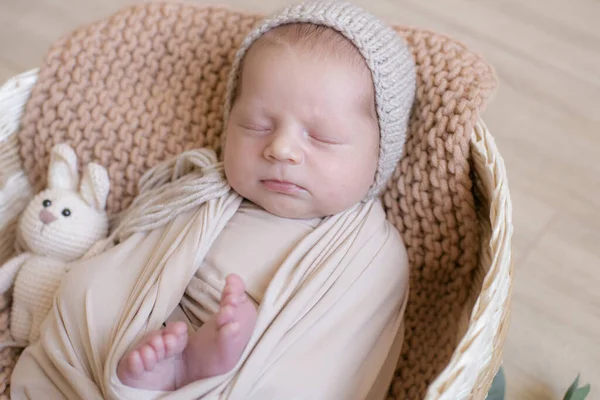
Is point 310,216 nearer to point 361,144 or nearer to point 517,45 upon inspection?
point 361,144

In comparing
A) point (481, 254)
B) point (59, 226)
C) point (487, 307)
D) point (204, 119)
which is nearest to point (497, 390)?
Result: point (481, 254)

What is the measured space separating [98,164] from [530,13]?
1.25 m

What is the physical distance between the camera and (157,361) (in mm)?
867

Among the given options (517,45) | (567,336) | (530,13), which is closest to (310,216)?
(567,336)

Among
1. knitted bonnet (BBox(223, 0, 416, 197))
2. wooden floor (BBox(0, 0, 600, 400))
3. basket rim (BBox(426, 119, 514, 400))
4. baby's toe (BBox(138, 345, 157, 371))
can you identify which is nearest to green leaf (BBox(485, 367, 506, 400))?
wooden floor (BBox(0, 0, 600, 400))

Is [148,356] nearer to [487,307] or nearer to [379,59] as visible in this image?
[487,307]

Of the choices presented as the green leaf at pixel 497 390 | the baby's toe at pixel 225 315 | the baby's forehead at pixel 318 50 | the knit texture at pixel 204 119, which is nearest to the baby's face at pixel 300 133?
the baby's forehead at pixel 318 50

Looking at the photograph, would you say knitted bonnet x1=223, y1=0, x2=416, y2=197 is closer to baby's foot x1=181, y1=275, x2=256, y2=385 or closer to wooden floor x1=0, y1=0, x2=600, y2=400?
baby's foot x1=181, y1=275, x2=256, y2=385

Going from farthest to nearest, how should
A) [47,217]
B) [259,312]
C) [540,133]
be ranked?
1. [540,133]
2. [47,217]
3. [259,312]

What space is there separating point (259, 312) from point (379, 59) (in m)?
0.44

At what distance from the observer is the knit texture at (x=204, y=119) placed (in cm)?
116

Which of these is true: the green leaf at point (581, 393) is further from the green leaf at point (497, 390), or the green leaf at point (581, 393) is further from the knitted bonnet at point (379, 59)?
the knitted bonnet at point (379, 59)

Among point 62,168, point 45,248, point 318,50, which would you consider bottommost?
point 45,248

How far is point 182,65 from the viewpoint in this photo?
1.28 m
